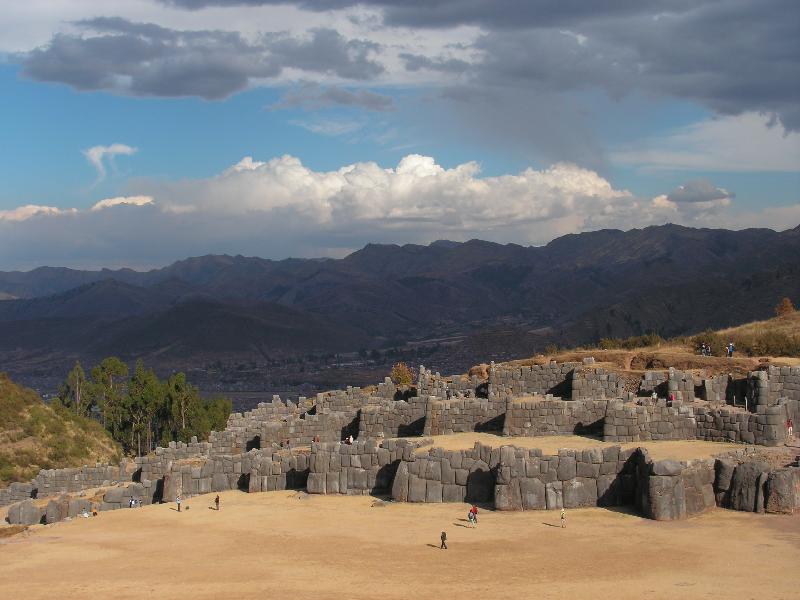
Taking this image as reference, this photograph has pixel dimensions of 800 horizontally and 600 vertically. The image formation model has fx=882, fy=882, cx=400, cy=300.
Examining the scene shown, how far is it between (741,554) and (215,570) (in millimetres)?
11620

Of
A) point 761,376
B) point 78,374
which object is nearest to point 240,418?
point 761,376

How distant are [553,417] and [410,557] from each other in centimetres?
1047

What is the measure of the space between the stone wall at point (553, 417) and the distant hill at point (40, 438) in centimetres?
2636

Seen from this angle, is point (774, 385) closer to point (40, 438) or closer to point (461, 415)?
point (461, 415)

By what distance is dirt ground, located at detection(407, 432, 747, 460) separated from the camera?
24.8 m

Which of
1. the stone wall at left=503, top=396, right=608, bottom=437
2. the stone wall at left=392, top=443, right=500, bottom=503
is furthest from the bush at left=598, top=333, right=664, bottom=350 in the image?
the stone wall at left=392, top=443, right=500, bottom=503

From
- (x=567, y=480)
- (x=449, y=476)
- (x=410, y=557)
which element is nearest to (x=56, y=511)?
(x=449, y=476)

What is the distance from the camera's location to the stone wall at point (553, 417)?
94.5 feet

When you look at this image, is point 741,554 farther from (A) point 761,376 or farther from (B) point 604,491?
(A) point 761,376

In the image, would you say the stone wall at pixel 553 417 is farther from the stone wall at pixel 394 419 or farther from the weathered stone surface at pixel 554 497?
the weathered stone surface at pixel 554 497

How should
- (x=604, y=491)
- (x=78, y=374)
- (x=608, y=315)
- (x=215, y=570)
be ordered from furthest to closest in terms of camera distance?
1. (x=608, y=315)
2. (x=78, y=374)
3. (x=604, y=491)
4. (x=215, y=570)

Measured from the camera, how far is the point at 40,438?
4828 cm

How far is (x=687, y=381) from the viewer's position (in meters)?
30.0

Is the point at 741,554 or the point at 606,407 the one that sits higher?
the point at 606,407
